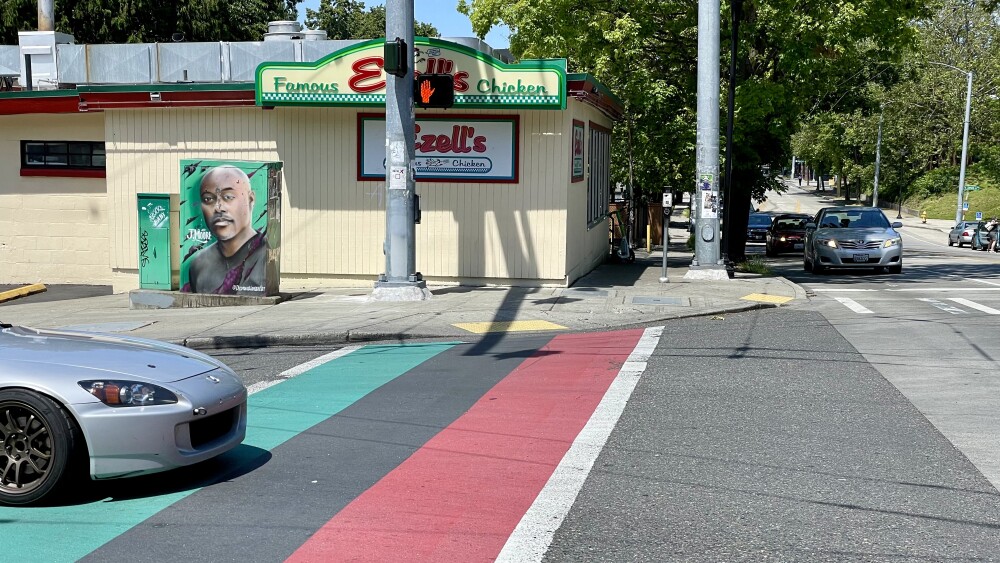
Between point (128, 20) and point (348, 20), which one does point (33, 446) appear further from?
point (348, 20)

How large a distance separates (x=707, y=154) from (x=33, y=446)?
16.0 meters

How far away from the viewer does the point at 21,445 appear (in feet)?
19.2

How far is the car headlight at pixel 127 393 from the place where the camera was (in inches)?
230

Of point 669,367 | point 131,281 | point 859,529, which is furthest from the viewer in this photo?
point 131,281

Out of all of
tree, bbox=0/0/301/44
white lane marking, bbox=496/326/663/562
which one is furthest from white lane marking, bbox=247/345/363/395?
tree, bbox=0/0/301/44

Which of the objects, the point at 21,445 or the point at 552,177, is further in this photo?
the point at 552,177

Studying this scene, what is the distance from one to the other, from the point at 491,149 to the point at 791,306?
564 centimetres

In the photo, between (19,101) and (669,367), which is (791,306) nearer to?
(669,367)

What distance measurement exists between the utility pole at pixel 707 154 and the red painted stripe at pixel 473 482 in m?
10.4

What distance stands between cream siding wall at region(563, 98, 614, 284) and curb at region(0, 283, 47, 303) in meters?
10.2

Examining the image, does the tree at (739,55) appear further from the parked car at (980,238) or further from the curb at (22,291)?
the parked car at (980,238)

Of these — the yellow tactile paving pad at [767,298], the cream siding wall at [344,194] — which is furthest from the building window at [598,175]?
the yellow tactile paving pad at [767,298]

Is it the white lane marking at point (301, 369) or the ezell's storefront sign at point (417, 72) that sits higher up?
the ezell's storefront sign at point (417, 72)

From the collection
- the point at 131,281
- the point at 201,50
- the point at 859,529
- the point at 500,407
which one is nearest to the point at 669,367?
the point at 500,407
